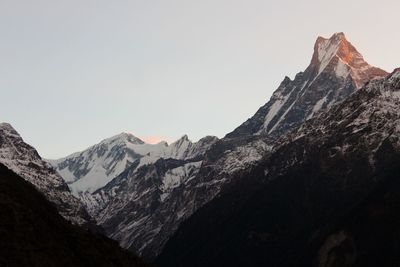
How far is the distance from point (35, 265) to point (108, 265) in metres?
26.3

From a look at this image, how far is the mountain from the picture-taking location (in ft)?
477

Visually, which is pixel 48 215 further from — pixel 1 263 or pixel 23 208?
pixel 1 263

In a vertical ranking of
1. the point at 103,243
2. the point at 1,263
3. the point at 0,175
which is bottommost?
the point at 1,263

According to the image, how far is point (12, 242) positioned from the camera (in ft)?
479

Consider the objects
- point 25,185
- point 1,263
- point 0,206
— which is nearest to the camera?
point 1,263

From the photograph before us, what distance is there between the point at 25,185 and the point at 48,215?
835 inches

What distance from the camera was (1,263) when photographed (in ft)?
448

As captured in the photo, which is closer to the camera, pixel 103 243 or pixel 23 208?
pixel 23 208

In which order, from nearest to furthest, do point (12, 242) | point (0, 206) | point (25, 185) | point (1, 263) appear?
point (1, 263) → point (12, 242) → point (0, 206) → point (25, 185)

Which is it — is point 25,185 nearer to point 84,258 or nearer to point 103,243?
point 103,243

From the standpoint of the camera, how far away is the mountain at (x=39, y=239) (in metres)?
145

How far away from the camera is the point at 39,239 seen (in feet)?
506

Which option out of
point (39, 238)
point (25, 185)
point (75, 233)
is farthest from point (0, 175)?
point (39, 238)

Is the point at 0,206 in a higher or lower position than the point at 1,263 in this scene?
higher
